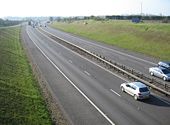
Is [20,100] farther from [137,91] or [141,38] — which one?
[141,38]

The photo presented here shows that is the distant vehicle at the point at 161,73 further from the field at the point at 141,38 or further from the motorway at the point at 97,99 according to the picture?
the field at the point at 141,38

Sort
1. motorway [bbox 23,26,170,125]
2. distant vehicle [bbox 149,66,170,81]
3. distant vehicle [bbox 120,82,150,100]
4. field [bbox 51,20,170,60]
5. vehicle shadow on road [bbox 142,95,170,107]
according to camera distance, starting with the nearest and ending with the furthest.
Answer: motorway [bbox 23,26,170,125] → vehicle shadow on road [bbox 142,95,170,107] → distant vehicle [bbox 120,82,150,100] → distant vehicle [bbox 149,66,170,81] → field [bbox 51,20,170,60]

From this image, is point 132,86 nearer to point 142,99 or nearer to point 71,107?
point 142,99

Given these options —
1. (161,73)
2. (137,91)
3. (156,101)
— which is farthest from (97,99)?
(161,73)

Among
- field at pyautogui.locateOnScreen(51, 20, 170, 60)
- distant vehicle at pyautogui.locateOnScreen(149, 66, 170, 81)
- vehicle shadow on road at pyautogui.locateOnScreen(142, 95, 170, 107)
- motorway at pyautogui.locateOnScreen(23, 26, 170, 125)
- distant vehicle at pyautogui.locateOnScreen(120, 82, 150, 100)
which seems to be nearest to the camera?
motorway at pyautogui.locateOnScreen(23, 26, 170, 125)

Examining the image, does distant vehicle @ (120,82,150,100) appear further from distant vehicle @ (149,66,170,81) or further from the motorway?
distant vehicle @ (149,66,170,81)

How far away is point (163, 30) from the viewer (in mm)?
79312

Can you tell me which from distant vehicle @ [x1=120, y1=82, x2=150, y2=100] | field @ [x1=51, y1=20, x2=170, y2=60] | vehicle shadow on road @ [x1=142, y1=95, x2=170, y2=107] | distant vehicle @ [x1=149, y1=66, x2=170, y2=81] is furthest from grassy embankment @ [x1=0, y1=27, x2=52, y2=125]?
field @ [x1=51, y1=20, x2=170, y2=60]

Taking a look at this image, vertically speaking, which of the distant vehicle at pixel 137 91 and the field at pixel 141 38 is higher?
the distant vehicle at pixel 137 91

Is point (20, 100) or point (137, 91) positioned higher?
point (20, 100)

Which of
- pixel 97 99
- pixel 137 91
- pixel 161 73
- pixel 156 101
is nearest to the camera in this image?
pixel 156 101

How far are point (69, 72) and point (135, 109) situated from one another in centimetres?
1954

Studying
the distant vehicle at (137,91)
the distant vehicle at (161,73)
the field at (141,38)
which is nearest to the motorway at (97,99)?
the distant vehicle at (137,91)

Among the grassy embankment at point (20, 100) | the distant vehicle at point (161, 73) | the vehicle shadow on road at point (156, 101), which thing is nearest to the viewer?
the grassy embankment at point (20, 100)
